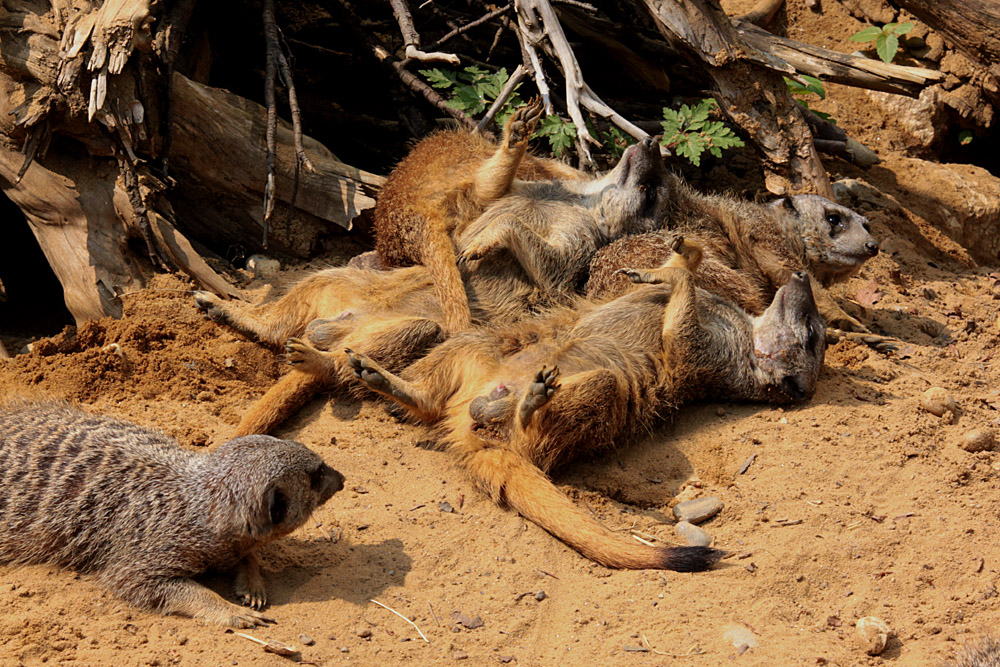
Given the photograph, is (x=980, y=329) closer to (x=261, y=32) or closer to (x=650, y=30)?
(x=650, y=30)

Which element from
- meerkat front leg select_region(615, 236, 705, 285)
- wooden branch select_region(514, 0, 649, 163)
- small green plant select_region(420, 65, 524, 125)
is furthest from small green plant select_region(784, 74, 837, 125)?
small green plant select_region(420, 65, 524, 125)

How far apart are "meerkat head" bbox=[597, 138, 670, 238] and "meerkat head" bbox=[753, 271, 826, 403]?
0.83 meters

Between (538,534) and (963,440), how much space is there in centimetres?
195

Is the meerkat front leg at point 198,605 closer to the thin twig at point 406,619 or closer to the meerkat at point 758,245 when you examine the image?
the thin twig at point 406,619

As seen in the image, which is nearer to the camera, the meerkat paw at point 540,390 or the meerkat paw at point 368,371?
the meerkat paw at point 540,390

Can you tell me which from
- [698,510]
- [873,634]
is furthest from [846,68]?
[873,634]

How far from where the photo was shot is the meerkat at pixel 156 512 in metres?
2.75

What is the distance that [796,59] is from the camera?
512cm

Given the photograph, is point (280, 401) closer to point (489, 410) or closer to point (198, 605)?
point (489, 410)

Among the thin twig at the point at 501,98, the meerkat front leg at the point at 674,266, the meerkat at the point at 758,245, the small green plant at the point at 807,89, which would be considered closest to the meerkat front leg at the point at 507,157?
the thin twig at the point at 501,98

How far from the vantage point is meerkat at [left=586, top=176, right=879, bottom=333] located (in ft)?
15.2

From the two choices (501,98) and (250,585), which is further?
(501,98)

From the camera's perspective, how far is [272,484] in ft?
9.18

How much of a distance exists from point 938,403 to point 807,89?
8.03 ft
